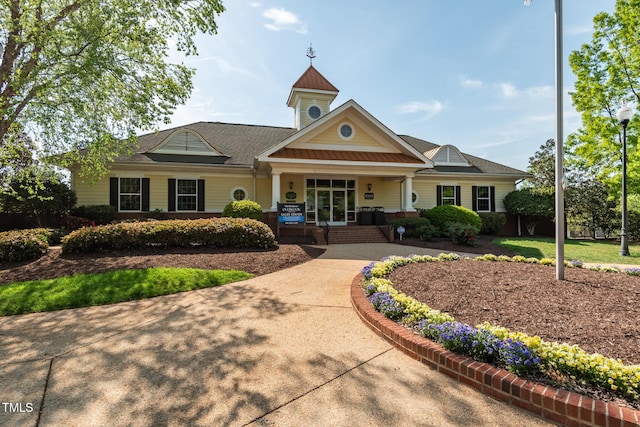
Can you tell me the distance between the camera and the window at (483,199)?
19359mm

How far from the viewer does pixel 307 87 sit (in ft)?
64.9

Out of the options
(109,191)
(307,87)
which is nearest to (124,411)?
(109,191)

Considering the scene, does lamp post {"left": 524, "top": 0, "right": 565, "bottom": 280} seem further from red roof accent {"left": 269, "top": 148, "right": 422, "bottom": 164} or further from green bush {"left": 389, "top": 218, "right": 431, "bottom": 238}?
red roof accent {"left": 269, "top": 148, "right": 422, "bottom": 164}

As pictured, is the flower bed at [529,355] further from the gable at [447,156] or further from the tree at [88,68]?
the gable at [447,156]

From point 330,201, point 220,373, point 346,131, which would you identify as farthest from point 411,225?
point 220,373

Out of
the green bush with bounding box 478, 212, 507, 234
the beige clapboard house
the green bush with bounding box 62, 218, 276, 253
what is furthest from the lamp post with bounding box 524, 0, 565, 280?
the green bush with bounding box 478, 212, 507, 234

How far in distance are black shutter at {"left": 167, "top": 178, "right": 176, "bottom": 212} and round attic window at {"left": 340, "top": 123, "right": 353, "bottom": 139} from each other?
9004mm

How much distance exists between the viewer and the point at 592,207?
18.4 meters

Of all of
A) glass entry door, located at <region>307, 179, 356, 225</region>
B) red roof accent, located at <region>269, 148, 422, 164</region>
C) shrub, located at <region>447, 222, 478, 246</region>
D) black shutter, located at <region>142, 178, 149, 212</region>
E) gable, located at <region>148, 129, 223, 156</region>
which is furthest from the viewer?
glass entry door, located at <region>307, 179, 356, 225</region>

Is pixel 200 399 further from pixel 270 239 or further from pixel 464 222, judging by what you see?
pixel 464 222

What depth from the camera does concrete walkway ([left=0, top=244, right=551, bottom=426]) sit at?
2377 millimetres

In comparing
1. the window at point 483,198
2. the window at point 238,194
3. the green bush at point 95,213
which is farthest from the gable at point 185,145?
the window at point 483,198

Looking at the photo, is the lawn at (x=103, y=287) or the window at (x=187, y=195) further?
the window at (x=187, y=195)

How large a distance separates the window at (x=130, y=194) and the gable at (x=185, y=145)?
1737mm
